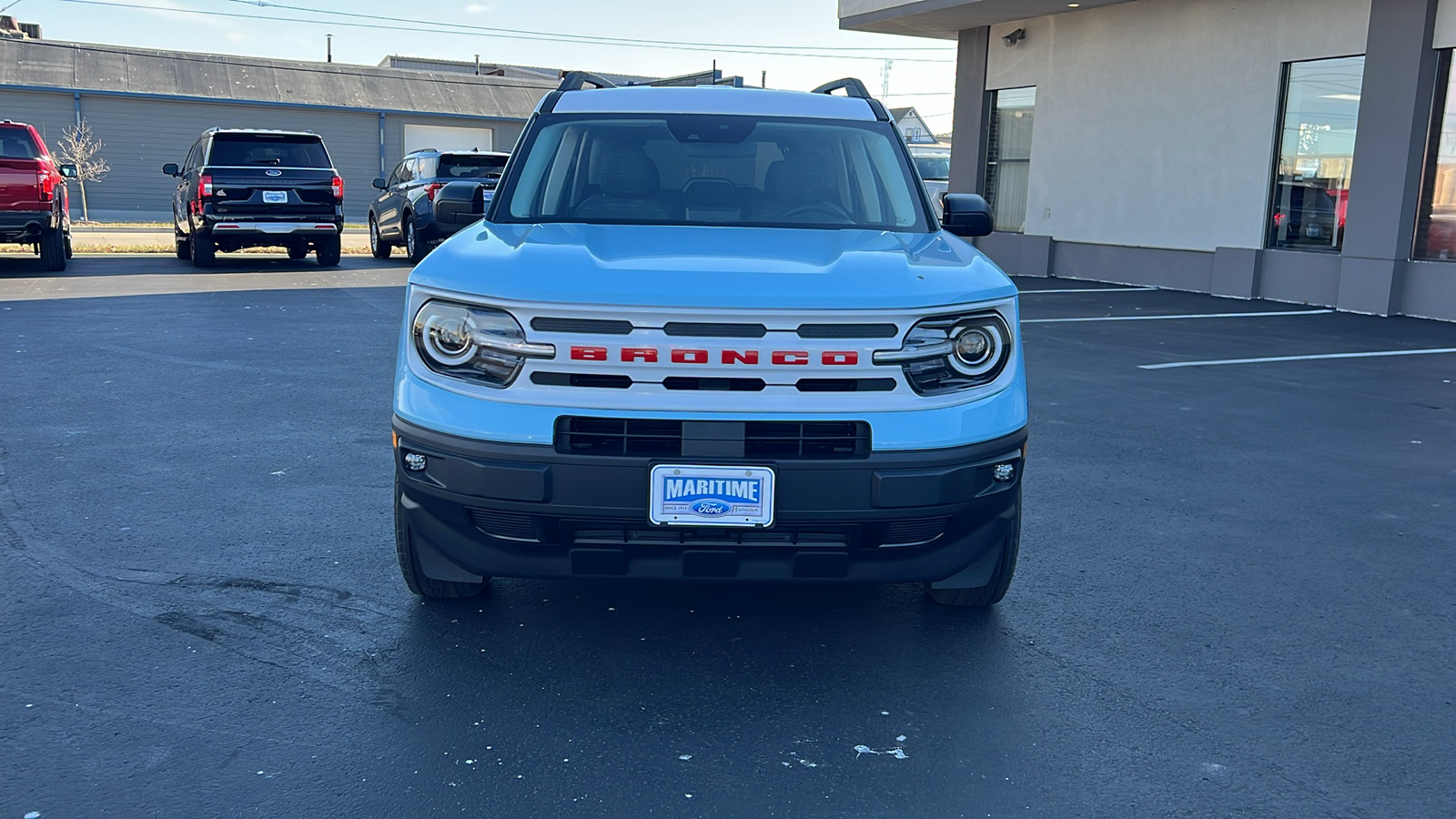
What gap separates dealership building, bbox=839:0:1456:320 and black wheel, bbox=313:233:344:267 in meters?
9.31

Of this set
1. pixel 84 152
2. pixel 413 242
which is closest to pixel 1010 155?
pixel 413 242

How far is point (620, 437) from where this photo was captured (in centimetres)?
326

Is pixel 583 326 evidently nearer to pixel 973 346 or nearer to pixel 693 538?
pixel 693 538

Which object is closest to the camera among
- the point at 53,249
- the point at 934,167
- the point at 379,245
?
the point at 53,249

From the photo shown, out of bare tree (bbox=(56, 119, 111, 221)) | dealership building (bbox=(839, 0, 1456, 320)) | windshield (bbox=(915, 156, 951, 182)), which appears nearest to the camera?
dealership building (bbox=(839, 0, 1456, 320))

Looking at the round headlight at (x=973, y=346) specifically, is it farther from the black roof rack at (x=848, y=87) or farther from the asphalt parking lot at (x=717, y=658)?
the black roof rack at (x=848, y=87)

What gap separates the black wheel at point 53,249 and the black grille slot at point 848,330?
49.5 ft

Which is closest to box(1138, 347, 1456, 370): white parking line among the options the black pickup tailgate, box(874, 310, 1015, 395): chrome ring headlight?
box(874, 310, 1015, 395): chrome ring headlight

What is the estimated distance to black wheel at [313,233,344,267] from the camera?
1730cm

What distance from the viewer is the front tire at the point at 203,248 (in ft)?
52.9

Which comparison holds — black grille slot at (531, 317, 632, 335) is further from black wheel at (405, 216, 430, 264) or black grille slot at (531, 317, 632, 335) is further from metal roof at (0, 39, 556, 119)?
metal roof at (0, 39, 556, 119)

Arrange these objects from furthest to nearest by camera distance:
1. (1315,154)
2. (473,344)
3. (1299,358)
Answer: (1315,154), (1299,358), (473,344)

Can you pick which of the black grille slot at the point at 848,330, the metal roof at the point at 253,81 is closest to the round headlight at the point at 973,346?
Result: the black grille slot at the point at 848,330

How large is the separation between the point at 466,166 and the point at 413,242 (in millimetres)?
1433
